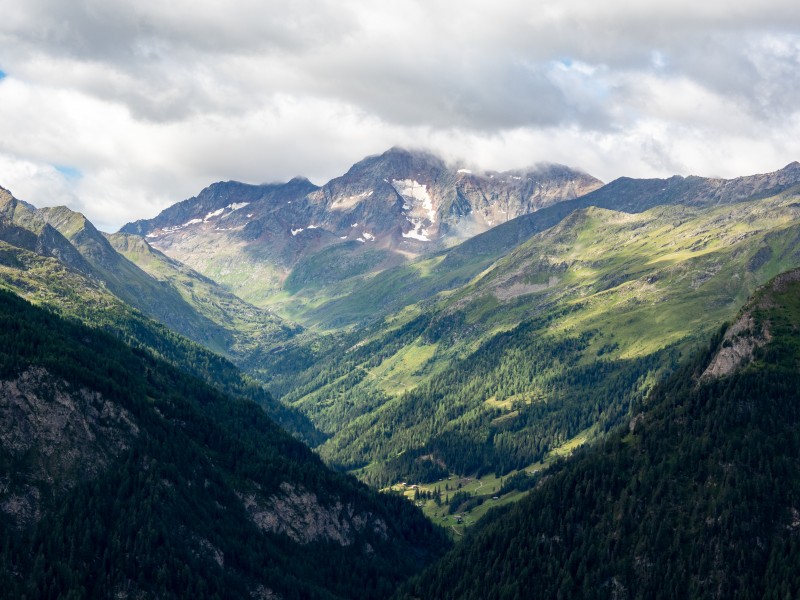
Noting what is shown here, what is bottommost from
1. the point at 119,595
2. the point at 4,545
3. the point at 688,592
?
the point at 688,592

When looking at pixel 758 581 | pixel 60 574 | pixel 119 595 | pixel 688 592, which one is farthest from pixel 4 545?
pixel 758 581

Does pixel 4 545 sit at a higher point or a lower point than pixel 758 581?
higher

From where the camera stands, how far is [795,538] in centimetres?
19875

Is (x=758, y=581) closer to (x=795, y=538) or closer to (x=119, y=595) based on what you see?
(x=795, y=538)

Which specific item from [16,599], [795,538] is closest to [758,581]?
[795,538]

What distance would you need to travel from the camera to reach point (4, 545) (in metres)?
195

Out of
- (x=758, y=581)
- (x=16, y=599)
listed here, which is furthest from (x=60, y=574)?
(x=758, y=581)

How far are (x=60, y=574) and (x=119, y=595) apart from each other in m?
14.6

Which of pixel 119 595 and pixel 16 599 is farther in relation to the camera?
pixel 119 595

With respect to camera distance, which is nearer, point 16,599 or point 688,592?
point 16,599

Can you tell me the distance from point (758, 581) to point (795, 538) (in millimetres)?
15497

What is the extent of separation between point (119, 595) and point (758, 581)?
149m

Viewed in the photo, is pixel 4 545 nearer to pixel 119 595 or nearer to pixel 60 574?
pixel 60 574

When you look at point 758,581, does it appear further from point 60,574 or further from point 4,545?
point 4,545
